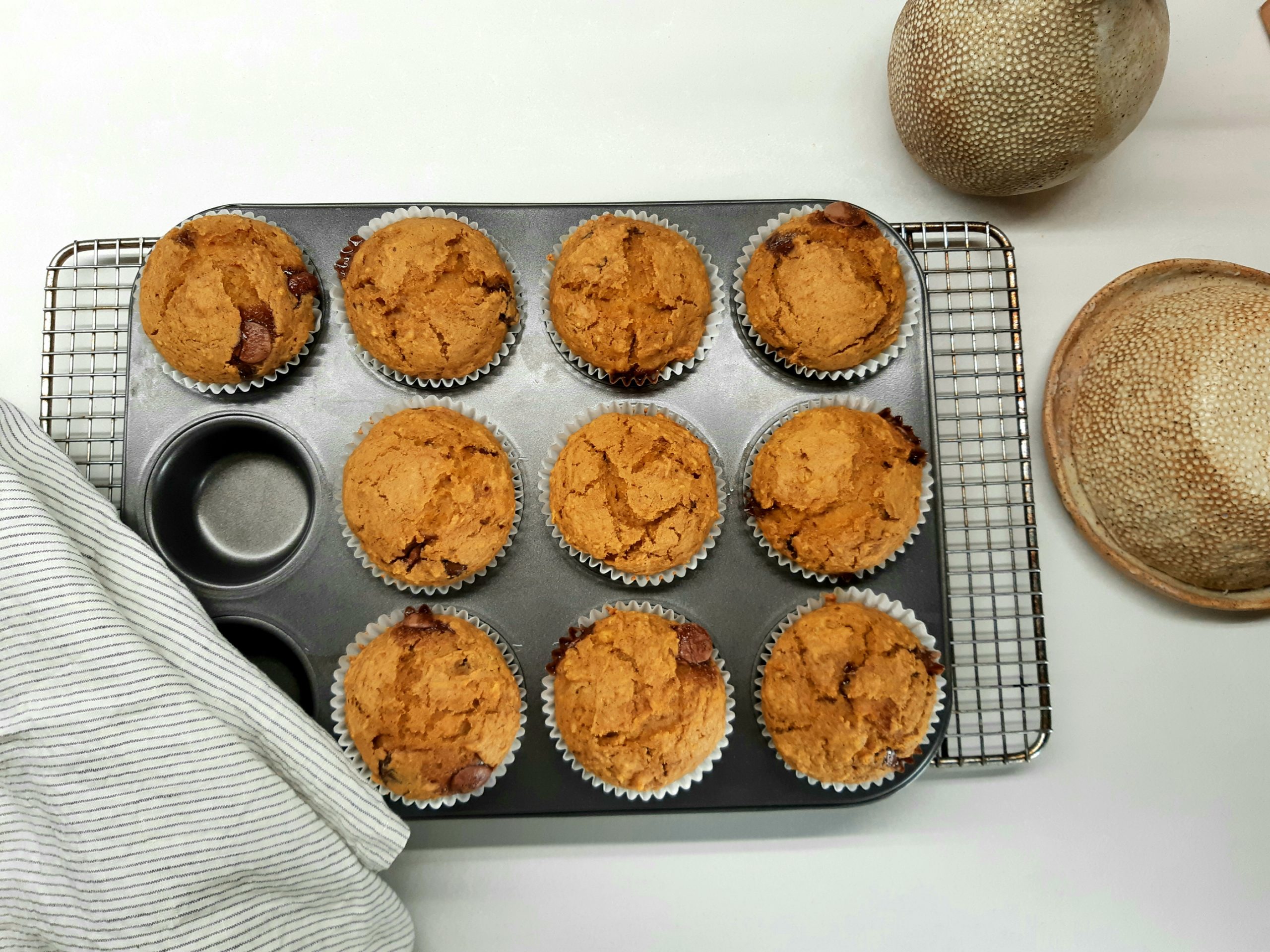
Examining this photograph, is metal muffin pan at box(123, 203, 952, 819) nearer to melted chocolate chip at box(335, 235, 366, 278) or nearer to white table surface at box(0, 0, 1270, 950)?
melted chocolate chip at box(335, 235, 366, 278)

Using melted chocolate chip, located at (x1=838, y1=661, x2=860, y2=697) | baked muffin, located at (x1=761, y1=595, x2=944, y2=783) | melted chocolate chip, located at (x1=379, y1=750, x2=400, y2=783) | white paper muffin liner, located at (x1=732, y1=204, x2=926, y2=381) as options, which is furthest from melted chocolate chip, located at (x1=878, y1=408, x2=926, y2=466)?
melted chocolate chip, located at (x1=379, y1=750, x2=400, y2=783)

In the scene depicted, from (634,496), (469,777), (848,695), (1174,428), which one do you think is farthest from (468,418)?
(1174,428)

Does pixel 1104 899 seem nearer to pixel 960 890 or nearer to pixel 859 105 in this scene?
pixel 960 890

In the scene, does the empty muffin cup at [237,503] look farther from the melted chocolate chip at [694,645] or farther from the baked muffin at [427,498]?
the melted chocolate chip at [694,645]

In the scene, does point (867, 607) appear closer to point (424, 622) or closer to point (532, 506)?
point (532, 506)

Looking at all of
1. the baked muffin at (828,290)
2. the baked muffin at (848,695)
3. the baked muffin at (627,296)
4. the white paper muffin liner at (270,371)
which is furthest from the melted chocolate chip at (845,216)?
the white paper muffin liner at (270,371)

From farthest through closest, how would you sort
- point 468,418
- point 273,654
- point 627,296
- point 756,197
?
point 756,197
point 273,654
point 468,418
point 627,296

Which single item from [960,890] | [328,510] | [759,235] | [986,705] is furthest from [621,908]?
[759,235]
